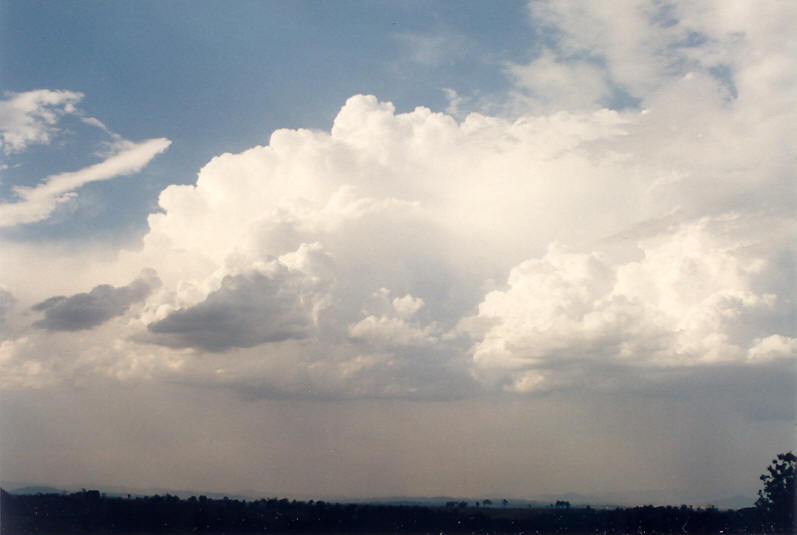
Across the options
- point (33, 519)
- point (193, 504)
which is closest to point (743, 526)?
point (193, 504)

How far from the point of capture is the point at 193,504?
638 ft

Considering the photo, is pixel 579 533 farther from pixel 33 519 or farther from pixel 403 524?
pixel 33 519

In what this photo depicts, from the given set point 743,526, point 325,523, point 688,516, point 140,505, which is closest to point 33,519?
point 140,505

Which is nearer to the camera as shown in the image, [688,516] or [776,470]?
[688,516]

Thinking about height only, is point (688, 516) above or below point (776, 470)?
below

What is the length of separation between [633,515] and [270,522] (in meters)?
101

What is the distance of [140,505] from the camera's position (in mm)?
186125

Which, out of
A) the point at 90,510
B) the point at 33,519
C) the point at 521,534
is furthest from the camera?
the point at 521,534

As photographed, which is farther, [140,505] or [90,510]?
[140,505]

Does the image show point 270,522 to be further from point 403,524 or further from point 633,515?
point 633,515

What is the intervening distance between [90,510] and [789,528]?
188151mm

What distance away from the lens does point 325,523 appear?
629 ft

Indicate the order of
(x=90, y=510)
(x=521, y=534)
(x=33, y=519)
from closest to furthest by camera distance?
(x=33, y=519)
(x=90, y=510)
(x=521, y=534)

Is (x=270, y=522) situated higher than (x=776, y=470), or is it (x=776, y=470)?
(x=776, y=470)
